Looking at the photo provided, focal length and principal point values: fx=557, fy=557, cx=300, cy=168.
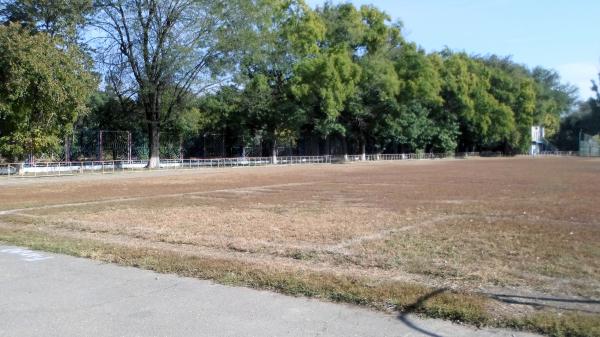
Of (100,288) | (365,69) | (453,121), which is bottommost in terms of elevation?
(100,288)

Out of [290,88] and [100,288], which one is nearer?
[100,288]

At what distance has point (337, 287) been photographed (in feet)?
23.4

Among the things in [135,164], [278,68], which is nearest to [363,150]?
[278,68]

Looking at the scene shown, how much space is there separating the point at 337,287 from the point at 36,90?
35.8 metres

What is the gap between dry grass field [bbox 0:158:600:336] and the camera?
21.6 ft

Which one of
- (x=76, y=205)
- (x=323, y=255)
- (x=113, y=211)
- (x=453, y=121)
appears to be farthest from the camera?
(x=453, y=121)

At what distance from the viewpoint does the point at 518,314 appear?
5.97 meters

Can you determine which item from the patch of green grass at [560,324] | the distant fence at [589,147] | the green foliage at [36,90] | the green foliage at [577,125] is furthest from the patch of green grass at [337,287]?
the green foliage at [577,125]

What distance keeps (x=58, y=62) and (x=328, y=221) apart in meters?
31.0

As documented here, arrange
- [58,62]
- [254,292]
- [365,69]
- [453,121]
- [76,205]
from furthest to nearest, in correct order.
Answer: [453,121], [365,69], [58,62], [76,205], [254,292]

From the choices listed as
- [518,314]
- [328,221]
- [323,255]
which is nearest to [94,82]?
[328,221]

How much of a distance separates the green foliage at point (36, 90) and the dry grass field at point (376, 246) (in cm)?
1982

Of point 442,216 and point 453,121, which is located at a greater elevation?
point 453,121

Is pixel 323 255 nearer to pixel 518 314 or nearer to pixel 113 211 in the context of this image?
pixel 518 314
